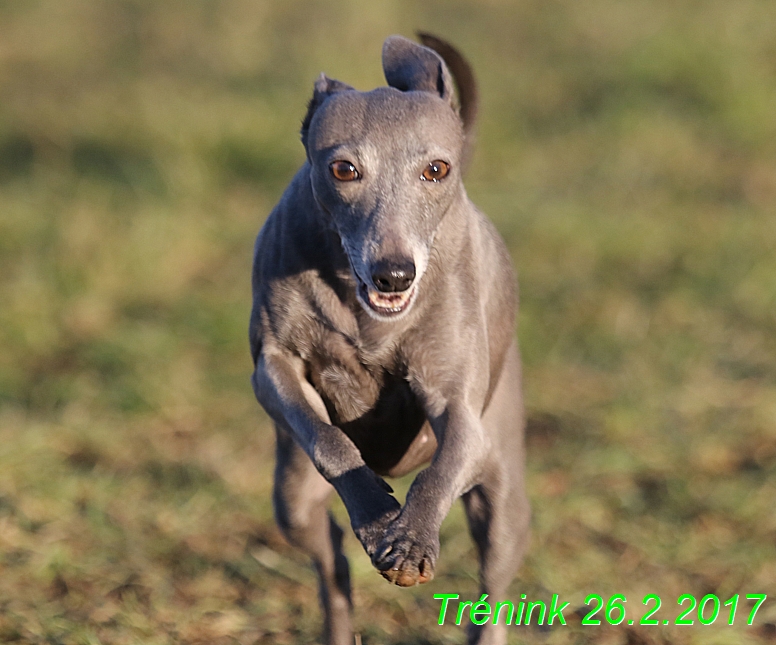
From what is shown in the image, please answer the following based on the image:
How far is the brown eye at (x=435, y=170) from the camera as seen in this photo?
2.85 m

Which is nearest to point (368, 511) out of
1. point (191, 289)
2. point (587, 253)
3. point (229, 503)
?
point (229, 503)

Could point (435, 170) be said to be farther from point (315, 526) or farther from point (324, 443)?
point (315, 526)

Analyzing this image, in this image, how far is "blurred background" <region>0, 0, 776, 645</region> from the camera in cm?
454

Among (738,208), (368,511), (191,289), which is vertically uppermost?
(368,511)

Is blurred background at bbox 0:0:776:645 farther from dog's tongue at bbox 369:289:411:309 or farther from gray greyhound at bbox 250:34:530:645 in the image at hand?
dog's tongue at bbox 369:289:411:309

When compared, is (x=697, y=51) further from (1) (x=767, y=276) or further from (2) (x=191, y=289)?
(2) (x=191, y=289)

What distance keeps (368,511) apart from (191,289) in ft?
16.1

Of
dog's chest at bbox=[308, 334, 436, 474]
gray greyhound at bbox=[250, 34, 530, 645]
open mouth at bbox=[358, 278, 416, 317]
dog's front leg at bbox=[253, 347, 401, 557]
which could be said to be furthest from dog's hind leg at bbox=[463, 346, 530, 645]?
open mouth at bbox=[358, 278, 416, 317]

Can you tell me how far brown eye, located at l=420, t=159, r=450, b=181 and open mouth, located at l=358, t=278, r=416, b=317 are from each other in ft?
0.97

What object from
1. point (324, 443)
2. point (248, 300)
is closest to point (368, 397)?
point (324, 443)

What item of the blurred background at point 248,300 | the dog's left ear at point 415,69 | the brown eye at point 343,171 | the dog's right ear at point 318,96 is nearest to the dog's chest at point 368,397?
the brown eye at point 343,171

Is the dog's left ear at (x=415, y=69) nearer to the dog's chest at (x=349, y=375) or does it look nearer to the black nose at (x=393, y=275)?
the black nose at (x=393, y=275)

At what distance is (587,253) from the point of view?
776 cm

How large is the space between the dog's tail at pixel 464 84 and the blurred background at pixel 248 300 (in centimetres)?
172
